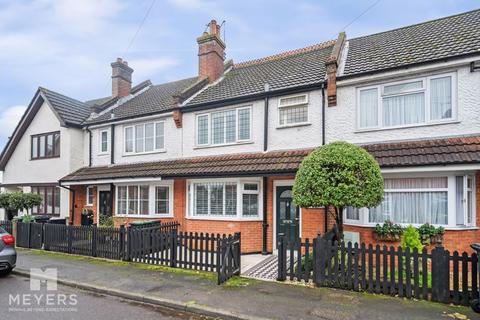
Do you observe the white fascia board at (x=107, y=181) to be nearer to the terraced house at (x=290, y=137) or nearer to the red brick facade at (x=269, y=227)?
the terraced house at (x=290, y=137)

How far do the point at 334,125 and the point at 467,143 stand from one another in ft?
12.0

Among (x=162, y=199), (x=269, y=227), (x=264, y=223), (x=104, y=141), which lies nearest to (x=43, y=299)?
(x=264, y=223)

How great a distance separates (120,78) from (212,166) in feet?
34.4

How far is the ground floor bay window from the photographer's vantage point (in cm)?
835

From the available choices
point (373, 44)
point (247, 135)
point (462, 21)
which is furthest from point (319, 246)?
point (462, 21)

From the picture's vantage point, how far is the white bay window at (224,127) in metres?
12.3

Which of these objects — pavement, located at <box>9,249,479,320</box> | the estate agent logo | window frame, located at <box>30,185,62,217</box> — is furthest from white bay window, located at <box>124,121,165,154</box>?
the estate agent logo

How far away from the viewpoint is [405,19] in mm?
13805

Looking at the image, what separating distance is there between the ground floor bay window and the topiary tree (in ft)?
7.00

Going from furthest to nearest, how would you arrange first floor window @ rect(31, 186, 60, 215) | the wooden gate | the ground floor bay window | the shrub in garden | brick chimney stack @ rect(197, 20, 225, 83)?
1. first floor window @ rect(31, 186, 60, 215)
2. brick chimney stack @ rect(197, 20, 225, 83)
3. the ground floor bay window
4. the shrub in garden
5. the wooden gate

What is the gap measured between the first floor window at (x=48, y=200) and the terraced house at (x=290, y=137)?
3.50ft

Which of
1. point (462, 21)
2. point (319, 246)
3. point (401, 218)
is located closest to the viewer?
point (319, 246)

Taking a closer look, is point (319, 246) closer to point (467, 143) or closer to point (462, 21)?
point (467, 143)

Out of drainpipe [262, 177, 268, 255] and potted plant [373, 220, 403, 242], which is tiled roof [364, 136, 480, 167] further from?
drainpipe [262, 177, 268, 255]
